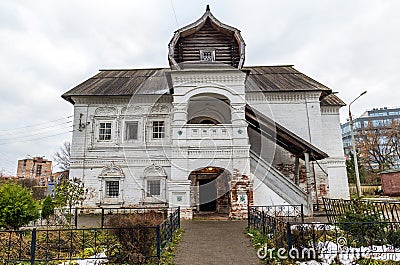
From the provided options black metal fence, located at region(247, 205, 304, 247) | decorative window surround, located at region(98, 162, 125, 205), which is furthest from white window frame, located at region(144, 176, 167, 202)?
black metal fence, located at region(247, 205, 304, 247)

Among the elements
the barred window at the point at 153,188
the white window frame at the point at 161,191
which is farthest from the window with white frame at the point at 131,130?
the barred window at the point at 153,188

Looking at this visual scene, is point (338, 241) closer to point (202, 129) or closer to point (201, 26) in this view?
point (202, 129)

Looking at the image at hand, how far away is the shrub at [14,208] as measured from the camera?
31.4ft

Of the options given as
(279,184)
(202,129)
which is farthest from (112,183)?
(279,184)

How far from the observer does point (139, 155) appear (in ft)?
53.5

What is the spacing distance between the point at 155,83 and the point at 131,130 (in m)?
3.58

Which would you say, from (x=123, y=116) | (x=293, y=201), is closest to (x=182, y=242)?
(x=293, y=201)

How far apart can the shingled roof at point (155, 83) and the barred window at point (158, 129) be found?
177 cm

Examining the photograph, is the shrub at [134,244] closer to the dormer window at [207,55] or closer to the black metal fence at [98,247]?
the black metal fence at [98,247]

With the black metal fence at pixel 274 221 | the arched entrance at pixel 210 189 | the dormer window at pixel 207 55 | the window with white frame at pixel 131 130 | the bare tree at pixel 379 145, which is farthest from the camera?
the bare tree at pixel 379 145

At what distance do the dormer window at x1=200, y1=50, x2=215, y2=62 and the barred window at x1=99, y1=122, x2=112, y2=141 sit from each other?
663 cm

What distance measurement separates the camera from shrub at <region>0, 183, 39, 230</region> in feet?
31.4

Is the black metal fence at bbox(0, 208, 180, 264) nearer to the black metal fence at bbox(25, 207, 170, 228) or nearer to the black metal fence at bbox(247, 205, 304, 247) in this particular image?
the black metal fence at bbox(25, 207, 170, 228)

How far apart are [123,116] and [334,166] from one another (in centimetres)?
1287
